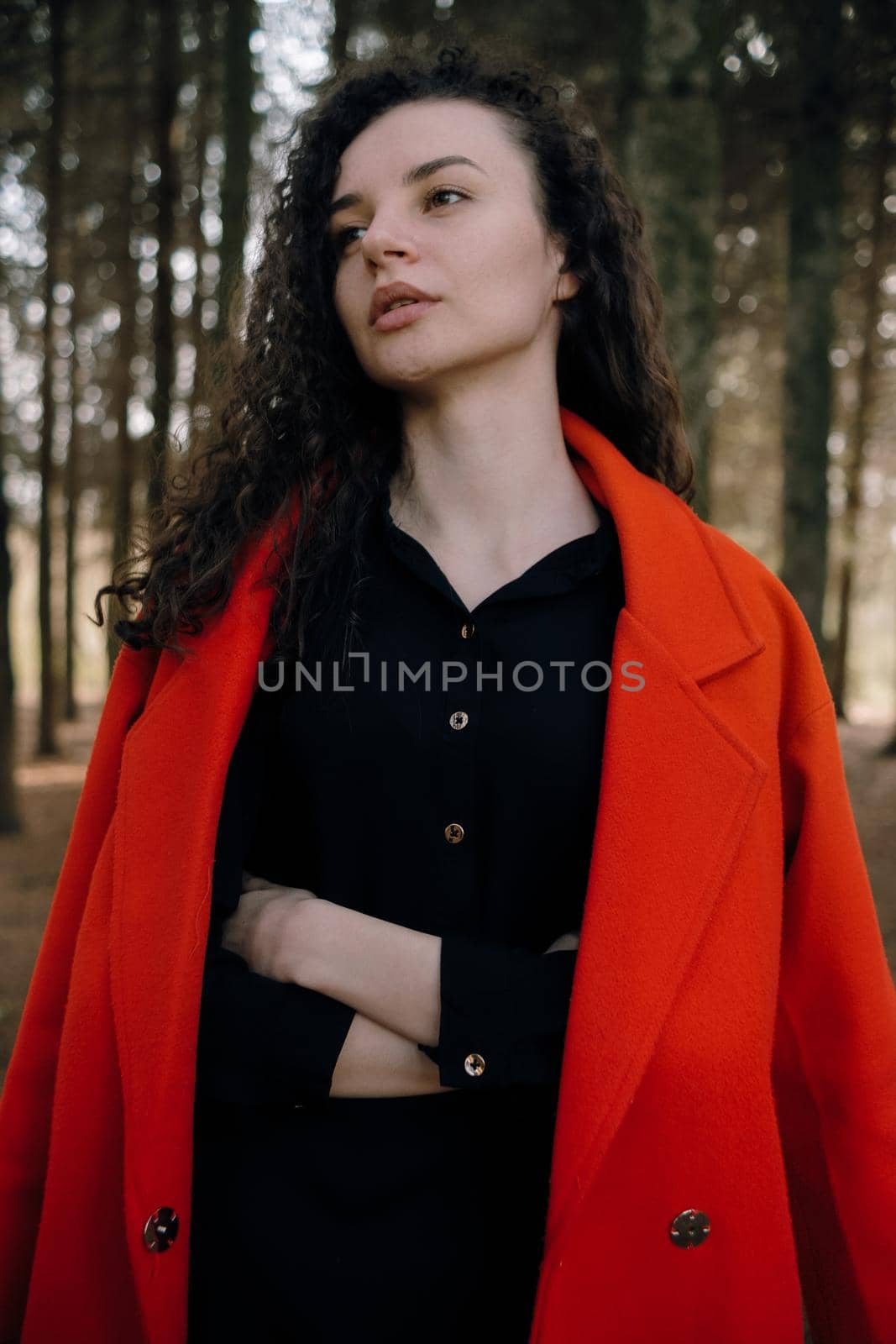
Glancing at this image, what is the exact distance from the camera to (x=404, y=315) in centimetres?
189

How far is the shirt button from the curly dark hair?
85cm

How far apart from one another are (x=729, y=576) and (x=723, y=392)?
13.4 metres

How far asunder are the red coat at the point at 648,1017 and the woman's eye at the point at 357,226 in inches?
25.9

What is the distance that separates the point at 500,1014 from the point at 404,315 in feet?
4.19

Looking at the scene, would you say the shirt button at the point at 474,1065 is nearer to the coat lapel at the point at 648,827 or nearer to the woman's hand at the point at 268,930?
the coat lapel at the point at 648,827

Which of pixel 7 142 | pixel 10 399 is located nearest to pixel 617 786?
pixel 7 142

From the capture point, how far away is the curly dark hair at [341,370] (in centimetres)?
202

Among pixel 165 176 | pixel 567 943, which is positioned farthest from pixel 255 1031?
pixel 165 176

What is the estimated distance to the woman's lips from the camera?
6.15 feet

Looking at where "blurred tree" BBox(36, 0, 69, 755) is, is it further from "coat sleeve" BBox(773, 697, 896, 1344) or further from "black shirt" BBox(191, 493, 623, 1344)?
"coat sleeve" BBox(773, 697, 896, 1344)

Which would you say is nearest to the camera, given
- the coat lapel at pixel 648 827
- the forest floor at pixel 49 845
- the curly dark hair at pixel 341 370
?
the coat lapel at pixel 648 827

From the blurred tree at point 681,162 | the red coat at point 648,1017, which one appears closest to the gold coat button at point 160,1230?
the red coat at point 648,1017

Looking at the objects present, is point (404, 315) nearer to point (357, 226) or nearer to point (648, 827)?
point (357, 226)

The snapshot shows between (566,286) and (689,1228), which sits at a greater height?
(566,286)
